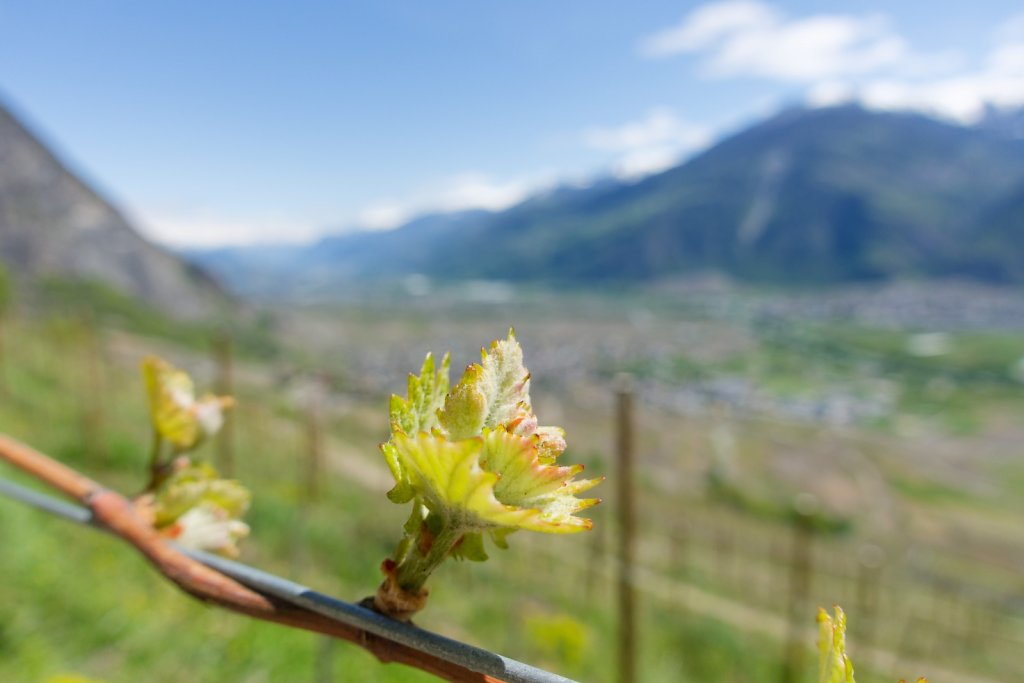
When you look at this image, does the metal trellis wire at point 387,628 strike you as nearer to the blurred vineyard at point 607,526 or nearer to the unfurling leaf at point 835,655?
the unfurling leaf at point 835,655

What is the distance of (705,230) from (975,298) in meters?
53.2

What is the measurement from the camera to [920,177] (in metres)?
141

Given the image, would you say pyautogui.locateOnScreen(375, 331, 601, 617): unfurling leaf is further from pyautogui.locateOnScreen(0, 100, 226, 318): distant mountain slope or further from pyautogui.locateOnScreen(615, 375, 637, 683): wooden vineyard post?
pyautogui.locateOnScreen(0, 100, 226, 318): distant mountain slope

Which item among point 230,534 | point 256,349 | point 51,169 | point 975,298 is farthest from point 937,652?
point 975,298

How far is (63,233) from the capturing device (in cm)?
5494

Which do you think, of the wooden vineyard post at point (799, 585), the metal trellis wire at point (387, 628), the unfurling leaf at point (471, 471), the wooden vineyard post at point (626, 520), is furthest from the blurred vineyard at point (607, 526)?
the unfurling leaf at point (471, 471)

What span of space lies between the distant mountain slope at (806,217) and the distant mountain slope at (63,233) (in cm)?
9213

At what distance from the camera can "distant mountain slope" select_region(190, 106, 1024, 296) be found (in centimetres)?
12306

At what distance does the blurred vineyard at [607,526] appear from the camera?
2955 millimetres

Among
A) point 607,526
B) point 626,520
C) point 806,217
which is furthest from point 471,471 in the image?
point 806,217

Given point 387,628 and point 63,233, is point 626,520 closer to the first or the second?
point 387,628

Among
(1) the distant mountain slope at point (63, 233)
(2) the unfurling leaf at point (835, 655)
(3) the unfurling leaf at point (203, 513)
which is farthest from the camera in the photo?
(1) the distant mountain slope at point (63, 233)

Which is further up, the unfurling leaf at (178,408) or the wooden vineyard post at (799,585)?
the unfurling leaf at (178,408)

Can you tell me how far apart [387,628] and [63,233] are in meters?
67.1
